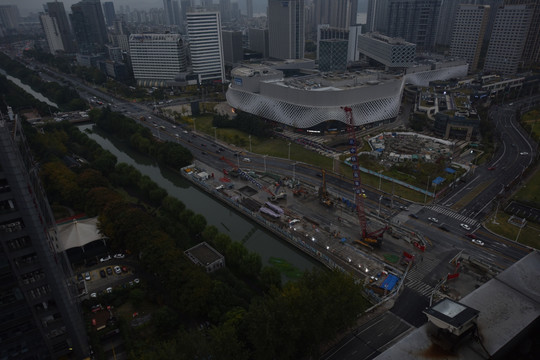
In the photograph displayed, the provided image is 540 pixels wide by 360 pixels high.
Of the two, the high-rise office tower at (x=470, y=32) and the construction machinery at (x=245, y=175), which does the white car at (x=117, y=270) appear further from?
the high-rise office tower at (x=470, y=32)

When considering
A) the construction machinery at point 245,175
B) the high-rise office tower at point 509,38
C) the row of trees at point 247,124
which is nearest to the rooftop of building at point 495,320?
the construction machinery at point 245,175

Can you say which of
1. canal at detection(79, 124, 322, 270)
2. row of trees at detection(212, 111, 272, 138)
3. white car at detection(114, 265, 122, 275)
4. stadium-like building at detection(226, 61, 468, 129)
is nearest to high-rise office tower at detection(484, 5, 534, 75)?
stadium-like building at detection(226, 61, 468, 129)

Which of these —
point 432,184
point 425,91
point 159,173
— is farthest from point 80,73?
point 432,184

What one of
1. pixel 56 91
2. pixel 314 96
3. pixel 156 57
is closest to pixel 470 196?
pixel 314 96

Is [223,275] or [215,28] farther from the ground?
[215,28]

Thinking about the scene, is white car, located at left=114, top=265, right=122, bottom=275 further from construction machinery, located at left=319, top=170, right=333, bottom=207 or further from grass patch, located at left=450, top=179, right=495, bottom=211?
grass patch, located at left=450, top=179, right=495, bottom=211

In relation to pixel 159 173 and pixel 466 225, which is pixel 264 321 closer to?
pixel 466 225

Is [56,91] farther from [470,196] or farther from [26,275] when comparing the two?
[470,196]

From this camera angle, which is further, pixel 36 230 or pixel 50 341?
pixel 50 341
